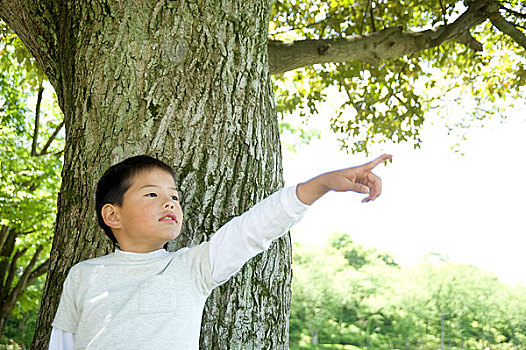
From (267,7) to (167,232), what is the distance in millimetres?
1701

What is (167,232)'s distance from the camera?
85.0 inches

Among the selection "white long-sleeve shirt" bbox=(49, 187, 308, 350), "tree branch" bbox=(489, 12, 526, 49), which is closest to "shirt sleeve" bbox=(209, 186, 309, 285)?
"white long-sleeve shirt" bbox=(49, 187, 308, 350)

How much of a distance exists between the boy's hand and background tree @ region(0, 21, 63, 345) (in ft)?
20.5

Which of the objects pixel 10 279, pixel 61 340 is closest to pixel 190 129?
pixel 61 340

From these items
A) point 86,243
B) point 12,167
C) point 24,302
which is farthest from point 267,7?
point 24,302

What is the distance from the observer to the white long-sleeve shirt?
6.41ft

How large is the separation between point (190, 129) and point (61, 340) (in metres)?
1.14

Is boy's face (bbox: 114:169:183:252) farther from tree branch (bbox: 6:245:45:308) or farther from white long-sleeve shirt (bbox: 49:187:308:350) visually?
tree branch (bbox: 6:245:45:308)

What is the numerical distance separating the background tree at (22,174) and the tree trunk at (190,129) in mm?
4723

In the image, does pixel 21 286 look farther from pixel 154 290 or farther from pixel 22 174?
pixel 154 290

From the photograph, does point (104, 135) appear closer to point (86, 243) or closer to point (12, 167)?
point (86, 243)

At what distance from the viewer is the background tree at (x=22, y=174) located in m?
Result: 10.0

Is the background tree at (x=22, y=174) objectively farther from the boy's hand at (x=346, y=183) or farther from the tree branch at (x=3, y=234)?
the boy's hand at (x=346, y=183)

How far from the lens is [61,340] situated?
2234 millimetres
